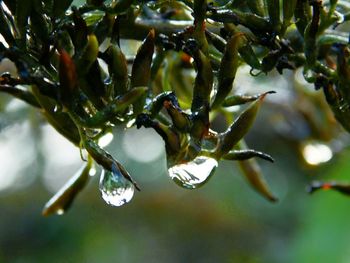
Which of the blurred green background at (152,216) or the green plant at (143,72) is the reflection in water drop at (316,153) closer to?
the green plant at (143,72)

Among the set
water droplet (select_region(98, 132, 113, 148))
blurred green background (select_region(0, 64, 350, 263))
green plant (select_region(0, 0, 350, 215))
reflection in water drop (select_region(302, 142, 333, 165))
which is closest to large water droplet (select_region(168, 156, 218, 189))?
green plant (select_region(0, 0, 350, 215))

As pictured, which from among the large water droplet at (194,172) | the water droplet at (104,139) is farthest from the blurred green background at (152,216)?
the large water droplet at (194,172)

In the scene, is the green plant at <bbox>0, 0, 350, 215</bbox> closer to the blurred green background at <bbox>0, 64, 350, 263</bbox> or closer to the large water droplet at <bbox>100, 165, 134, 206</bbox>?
the large water droplet at <bbox>100, 165, 134, 206</bbox>

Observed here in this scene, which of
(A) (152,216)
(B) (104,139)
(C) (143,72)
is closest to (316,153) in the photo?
(B) (104,139)

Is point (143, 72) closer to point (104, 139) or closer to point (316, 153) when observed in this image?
point (104, 139)

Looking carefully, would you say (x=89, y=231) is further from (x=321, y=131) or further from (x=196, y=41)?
(x=196, y=41)

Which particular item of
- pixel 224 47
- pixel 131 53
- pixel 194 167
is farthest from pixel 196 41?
pixel 131 53

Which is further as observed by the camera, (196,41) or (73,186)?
(73,186)
